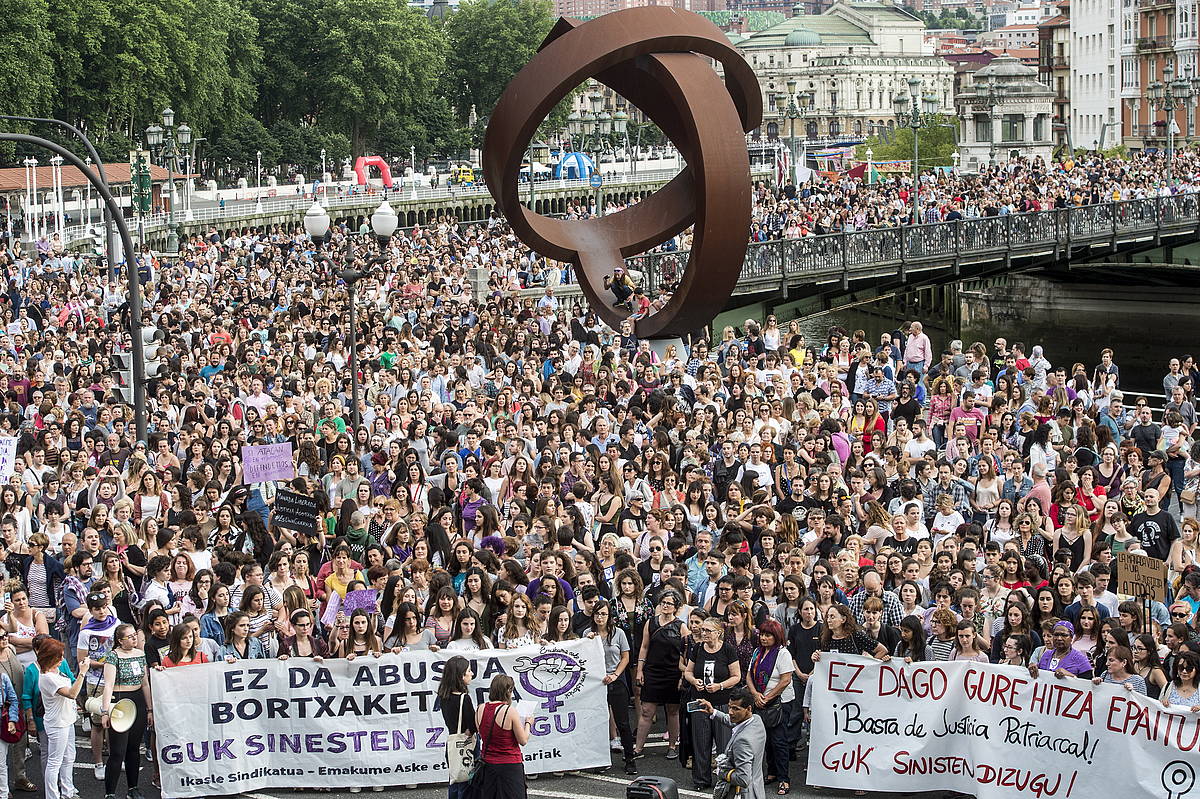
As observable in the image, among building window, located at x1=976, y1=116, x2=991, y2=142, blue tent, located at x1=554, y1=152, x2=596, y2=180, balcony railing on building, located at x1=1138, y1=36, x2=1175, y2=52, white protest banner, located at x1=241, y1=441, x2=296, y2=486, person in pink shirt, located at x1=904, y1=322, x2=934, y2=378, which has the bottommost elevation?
white protest banner, located at x1=241, y1=441, x2=296, y2=486

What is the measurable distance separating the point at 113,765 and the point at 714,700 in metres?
3.99

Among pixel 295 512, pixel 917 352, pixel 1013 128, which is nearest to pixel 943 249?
pixel 917 352

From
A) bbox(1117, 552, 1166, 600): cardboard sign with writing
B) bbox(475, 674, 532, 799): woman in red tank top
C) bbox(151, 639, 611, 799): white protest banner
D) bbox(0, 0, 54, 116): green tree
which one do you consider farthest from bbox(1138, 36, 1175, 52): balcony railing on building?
bbox(475, 674, 532, 799): woman in red tank top

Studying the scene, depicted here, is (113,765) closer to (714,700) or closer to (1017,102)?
(714,700)

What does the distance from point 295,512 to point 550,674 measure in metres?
3.96

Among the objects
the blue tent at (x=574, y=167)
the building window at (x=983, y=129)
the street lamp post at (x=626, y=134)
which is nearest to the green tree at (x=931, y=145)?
the street lamp post at (x=626, y=134)

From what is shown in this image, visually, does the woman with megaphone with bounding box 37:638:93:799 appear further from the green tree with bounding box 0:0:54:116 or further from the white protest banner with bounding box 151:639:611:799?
the green tree with bounding box 0:0:54:116

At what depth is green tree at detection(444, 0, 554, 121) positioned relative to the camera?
12181 centimetres

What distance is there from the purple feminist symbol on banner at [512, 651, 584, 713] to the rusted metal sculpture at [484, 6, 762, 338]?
34.2 feet

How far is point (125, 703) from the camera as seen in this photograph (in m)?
12.0

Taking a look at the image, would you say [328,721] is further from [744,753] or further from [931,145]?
[931,145]

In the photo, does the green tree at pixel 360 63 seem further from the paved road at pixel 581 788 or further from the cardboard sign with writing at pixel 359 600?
the paved road at pixel 581 788

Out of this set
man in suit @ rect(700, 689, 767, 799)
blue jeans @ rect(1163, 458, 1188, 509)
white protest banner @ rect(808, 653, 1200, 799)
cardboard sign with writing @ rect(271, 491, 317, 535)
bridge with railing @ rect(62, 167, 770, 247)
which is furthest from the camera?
bridge with railing @ rect(62, 167, 770, 247)

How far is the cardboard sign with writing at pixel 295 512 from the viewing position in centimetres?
1540
